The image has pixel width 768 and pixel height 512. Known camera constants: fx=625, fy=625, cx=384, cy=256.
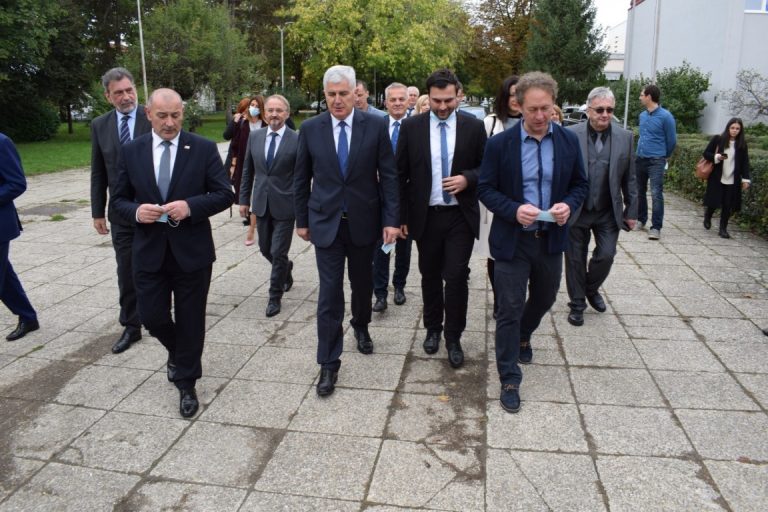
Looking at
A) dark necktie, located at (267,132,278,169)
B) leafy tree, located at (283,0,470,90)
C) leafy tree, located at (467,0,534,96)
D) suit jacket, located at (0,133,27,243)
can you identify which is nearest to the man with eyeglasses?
dark necktie, located at (267,132,278,169)

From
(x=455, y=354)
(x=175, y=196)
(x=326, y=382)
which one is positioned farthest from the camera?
(x=455, y=354)

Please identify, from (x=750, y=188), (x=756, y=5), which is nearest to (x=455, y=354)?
(x=750, y=188)

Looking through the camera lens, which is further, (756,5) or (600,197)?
(756,5)

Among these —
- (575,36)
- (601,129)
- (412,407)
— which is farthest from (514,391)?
(575,36)

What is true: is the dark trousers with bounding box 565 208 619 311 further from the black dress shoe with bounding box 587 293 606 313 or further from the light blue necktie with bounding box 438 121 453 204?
the light blue necktie with bounding box 438 121 453 204

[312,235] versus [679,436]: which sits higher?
[312,235]

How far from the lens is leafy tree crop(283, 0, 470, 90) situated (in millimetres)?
33875

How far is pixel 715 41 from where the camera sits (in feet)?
65.9

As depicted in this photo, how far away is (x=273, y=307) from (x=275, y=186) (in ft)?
3.66

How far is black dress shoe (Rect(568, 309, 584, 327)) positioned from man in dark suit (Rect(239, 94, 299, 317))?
263 centimetres

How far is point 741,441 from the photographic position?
344 cm

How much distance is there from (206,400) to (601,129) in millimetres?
3766

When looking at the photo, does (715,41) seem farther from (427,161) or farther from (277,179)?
(427,161)

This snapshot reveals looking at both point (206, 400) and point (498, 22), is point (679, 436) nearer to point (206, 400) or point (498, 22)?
point (206, 400)
